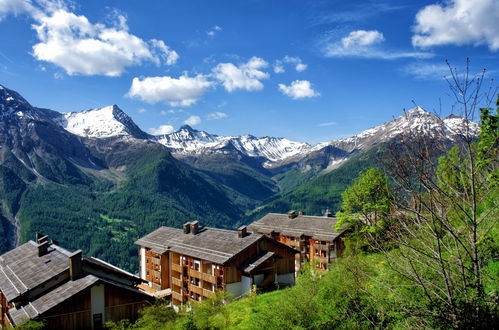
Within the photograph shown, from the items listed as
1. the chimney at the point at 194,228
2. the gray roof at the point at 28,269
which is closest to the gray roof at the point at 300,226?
the chimney at the point at 194,228

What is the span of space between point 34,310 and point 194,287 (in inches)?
886

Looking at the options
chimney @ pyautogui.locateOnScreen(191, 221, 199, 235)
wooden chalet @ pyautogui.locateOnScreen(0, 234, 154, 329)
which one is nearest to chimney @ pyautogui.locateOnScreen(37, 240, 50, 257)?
wooden chalet @ pyautogui.locateOnScreen(0, 234, 154, 329)

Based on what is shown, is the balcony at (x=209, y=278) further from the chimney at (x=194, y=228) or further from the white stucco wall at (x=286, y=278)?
the chimney at (x=194, y=228)

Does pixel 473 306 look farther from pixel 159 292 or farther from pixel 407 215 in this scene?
pixel 159 292

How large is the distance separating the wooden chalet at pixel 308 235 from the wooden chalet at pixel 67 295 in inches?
1191

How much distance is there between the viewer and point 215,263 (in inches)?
1731

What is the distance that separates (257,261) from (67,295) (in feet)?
70.8

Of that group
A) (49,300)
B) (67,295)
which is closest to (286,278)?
(67,295)

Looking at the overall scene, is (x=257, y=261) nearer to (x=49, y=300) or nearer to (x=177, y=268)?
(x=177, y=268)

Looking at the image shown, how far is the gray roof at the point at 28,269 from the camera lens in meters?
31.3

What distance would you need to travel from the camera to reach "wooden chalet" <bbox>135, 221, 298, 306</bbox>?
1718 inches

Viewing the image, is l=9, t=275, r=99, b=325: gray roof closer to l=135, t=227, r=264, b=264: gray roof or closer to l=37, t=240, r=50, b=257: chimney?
l=37, t=240, r=50, b=257: chimney

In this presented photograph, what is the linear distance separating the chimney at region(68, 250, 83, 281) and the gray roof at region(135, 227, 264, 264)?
51.8ft

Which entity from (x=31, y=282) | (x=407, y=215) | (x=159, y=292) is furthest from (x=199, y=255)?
(x=407, y=215)
